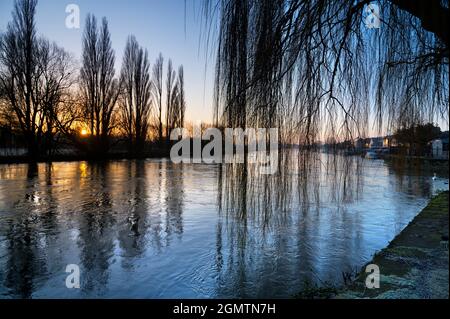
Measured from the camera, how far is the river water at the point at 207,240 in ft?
6.64

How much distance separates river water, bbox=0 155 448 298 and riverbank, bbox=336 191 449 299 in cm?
69

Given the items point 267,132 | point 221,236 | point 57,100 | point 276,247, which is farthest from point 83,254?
point 57,100

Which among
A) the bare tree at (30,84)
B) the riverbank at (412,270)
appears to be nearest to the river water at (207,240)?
the riverbank at (412,270)

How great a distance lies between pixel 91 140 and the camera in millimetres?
30609

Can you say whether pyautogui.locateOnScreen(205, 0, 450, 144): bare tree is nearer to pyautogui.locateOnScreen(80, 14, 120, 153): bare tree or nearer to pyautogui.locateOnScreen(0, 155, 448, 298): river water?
pyautogui.locateOnScreen(0, 155, 448, 298): river water

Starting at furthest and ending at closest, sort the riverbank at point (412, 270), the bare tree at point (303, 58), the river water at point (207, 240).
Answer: the riverbank at point (412, 270), the river water at point (207, 240), the bare tree at point (303, 58)

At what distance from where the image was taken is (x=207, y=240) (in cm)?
550

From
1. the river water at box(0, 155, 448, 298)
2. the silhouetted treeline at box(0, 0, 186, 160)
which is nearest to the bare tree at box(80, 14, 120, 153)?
the silhouetted treeline at box(0, 0, 186, 160)

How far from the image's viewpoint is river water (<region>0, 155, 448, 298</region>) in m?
2.03

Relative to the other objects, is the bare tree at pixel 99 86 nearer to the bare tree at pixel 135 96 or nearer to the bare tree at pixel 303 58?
the bare tree at pixel 135 96

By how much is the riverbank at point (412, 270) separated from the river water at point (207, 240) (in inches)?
27.2

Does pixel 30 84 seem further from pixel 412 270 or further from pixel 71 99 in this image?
pixel 412 270

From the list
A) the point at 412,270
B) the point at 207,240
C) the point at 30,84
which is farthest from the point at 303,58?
the point at 30,84

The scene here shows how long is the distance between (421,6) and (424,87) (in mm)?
1010
